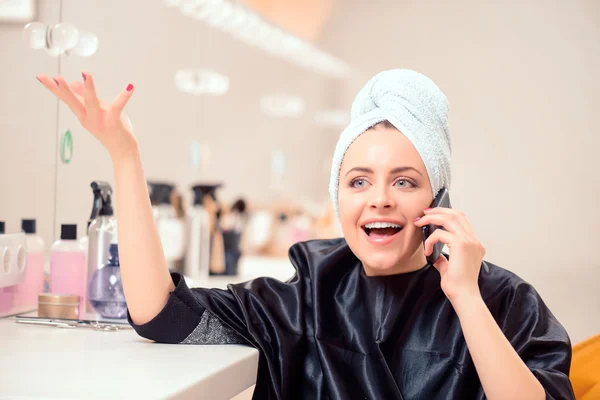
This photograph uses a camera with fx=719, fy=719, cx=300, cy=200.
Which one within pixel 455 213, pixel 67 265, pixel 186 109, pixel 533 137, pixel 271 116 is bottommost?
pixel 67 265

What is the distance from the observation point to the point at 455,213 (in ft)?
3.56

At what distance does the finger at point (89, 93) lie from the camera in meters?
1.01

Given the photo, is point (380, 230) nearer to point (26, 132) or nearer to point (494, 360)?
point (494, 360)

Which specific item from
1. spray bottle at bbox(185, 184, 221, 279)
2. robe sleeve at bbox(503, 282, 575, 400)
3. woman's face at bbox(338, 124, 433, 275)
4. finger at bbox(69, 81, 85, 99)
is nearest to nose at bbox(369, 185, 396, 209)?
woman's face at bbox(338, 124, 433, 275)

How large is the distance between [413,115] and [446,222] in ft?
0.64

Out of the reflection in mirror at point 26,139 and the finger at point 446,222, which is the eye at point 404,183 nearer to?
the finger at point 446,222

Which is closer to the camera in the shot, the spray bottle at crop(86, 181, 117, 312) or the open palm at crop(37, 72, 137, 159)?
the open palm at crop(37, 72, 137, 159)

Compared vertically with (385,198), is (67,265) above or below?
below

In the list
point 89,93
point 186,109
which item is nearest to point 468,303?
point 89,93

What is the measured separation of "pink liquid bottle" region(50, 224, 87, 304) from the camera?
148cm

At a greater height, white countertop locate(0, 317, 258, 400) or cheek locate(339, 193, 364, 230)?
cheek locate(339, 193, 364, 230)

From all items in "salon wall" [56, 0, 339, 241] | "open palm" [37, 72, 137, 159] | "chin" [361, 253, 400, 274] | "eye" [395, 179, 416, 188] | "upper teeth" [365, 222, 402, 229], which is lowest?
"chin" [361, 253, 400, 274]

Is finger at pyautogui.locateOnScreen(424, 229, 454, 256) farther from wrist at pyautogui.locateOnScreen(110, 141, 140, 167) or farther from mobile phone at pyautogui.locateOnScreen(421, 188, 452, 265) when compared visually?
wrist at pyautogui.locateOnScreen(110, 141, 140, 167)

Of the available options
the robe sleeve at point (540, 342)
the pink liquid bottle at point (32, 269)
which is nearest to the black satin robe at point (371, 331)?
the robe sleeve at point (540, 342)
